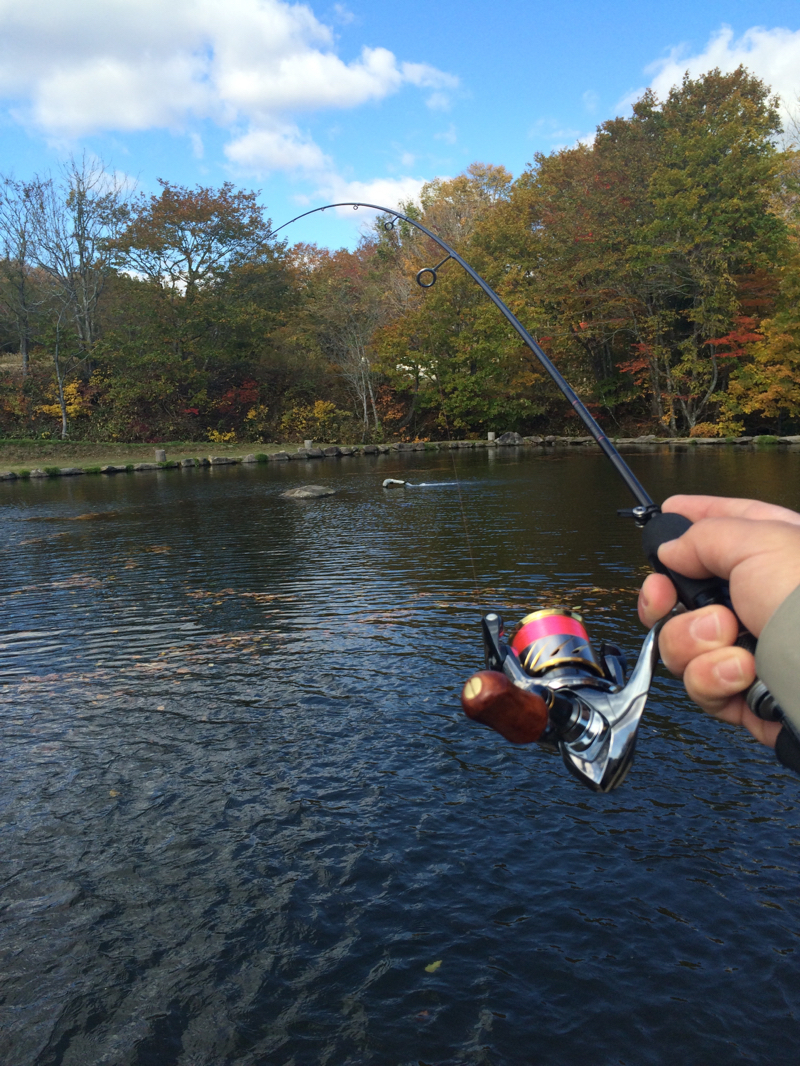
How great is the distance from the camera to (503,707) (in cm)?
158

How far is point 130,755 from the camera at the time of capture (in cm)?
596

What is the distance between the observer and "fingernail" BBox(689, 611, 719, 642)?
138cm

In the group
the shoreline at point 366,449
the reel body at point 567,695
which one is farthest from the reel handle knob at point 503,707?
the shoreline at point 366,449

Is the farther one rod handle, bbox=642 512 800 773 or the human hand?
rod handle, bbox=642 512 800 773

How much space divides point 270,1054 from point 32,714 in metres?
4.52

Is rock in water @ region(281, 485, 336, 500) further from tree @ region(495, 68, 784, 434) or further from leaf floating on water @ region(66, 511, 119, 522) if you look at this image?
tree @ region(495, 68, 784, 434)

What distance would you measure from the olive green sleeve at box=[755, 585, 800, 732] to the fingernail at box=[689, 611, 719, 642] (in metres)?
0.32

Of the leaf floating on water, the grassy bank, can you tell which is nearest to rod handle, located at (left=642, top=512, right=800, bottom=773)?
the leaf floating on water

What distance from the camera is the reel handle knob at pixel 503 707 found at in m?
1.53

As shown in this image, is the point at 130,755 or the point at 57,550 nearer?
the point at 130,755

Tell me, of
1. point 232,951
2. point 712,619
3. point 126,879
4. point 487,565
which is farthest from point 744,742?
point 487,565

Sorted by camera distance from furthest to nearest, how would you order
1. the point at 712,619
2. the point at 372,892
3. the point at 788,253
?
the point at 788,253
the point at 372,892
the point at 712,619

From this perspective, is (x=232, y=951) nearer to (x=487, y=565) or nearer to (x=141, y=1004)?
(x=141, y=1004)

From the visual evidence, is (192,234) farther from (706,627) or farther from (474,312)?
(706,627)
